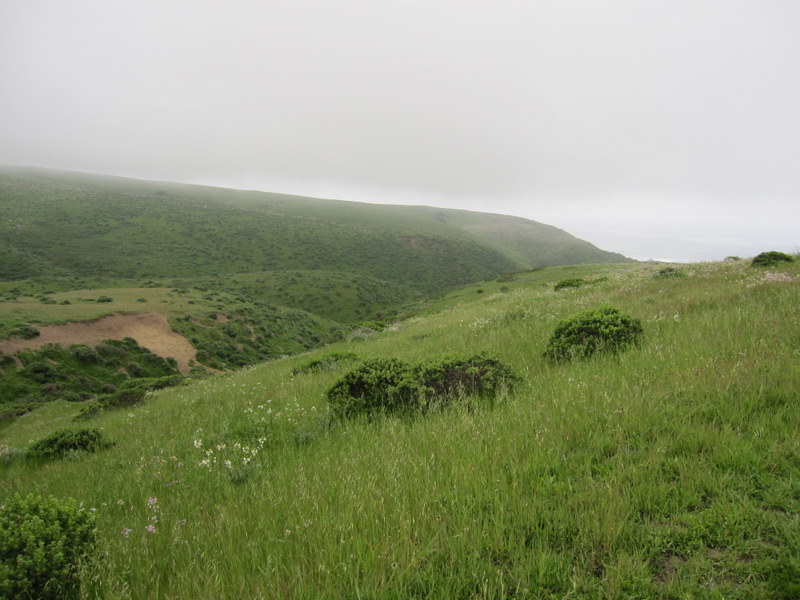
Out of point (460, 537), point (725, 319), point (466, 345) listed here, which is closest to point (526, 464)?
point (460, 537)

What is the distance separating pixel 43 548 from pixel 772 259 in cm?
2101

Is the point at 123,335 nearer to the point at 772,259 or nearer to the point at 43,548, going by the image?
the point at 43,548

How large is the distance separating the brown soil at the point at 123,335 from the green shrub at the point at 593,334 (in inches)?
1630

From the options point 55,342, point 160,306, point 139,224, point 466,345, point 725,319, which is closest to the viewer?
point 725,319

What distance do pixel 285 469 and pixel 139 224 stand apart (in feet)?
426

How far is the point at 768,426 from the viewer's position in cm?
345

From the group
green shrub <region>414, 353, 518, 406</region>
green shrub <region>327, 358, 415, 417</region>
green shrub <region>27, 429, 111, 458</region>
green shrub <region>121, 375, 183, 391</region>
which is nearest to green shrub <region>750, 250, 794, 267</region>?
green shrub <region>414, 353, 518, 406</region>

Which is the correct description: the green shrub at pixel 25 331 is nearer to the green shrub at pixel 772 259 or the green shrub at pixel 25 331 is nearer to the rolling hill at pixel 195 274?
the rolling hill at pixel 195 274

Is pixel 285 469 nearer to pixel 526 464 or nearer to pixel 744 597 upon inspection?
pixel 526 464

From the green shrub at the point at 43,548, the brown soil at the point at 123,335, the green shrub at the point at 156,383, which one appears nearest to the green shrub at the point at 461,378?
the green shrub at the point at 43,548

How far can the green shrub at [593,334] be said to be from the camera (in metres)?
6.98

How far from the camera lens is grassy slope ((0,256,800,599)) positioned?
93.9 inches

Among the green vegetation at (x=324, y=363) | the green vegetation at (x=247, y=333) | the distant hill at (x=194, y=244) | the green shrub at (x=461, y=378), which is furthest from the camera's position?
the distant hill at (x=194, y=244)

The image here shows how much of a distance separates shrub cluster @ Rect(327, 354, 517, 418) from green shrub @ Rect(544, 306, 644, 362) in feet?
5.28
